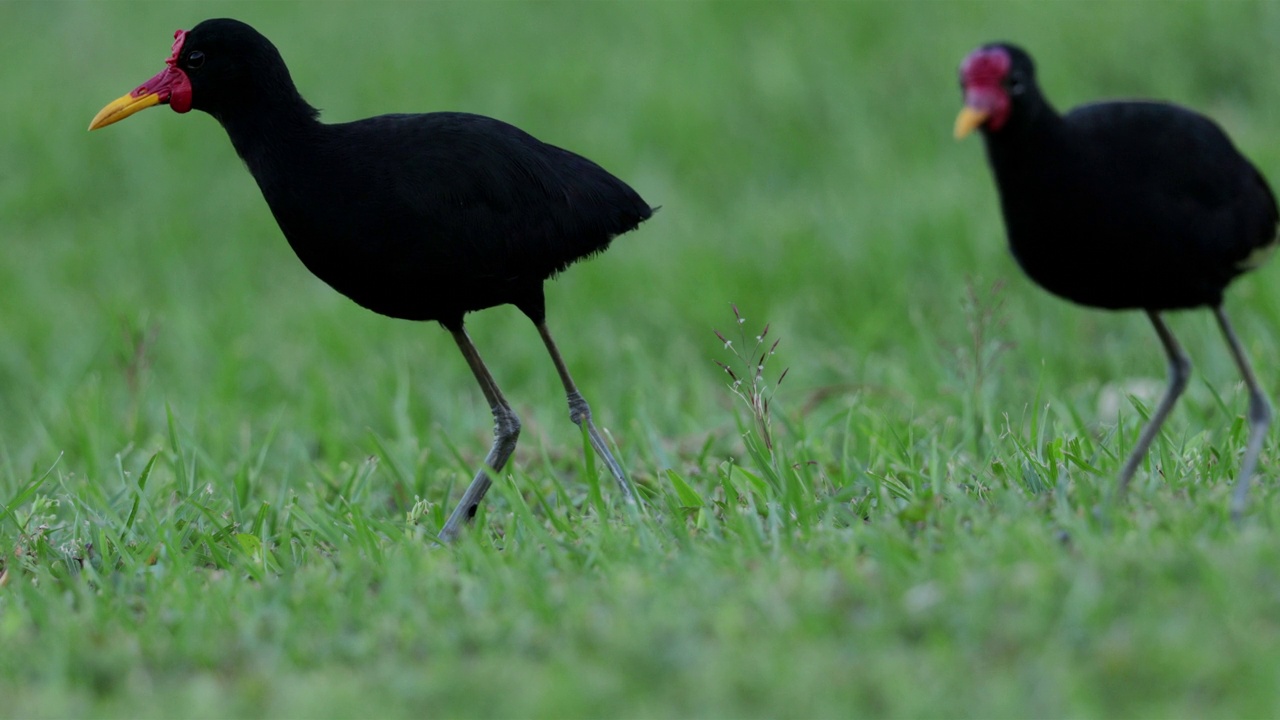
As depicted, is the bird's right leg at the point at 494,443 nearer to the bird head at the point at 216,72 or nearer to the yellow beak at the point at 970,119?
the bird head at the point at 216,72

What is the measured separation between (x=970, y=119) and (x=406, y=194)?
63.7 inches

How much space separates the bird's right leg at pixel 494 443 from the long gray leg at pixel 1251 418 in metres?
2.03

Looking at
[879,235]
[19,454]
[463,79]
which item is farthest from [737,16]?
[19,454]

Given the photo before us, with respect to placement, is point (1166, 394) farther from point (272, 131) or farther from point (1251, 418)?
point (272, 131)

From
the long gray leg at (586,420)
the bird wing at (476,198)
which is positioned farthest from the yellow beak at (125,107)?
the long gray leg at (586,420)

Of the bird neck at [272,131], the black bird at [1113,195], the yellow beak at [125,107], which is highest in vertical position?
the yellow beak at [125,107]

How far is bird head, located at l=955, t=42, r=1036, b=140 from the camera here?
3.16 m

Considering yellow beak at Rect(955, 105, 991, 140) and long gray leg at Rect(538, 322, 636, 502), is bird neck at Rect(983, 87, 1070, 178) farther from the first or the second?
long gray leg at Rect(538, 322, 636, 502)

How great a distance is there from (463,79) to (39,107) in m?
3.28

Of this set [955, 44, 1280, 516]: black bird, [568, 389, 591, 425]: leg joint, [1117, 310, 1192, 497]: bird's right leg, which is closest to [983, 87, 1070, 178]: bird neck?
[955, 44, 1280, 516]: black bird

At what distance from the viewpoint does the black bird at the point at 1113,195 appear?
3.25 m

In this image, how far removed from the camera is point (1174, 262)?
3.36 metres

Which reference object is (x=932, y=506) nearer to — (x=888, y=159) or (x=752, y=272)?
(x=752, y=272)

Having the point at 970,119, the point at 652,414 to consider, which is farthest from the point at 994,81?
the point at 652,414
